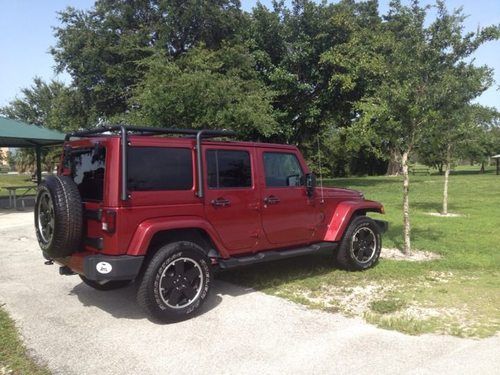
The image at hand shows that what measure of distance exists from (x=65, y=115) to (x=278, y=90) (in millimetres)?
10658

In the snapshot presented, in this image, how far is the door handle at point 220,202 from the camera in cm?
579

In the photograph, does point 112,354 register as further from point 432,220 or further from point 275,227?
point 432,220

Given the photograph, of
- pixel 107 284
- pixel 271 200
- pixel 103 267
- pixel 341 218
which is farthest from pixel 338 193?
pixel 103 267

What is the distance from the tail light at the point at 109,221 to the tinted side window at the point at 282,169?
7.04ft

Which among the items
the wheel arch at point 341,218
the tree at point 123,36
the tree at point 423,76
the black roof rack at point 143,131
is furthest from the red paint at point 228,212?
the tree at point 123,36

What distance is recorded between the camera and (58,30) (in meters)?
24.5

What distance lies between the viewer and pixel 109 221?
5066mm

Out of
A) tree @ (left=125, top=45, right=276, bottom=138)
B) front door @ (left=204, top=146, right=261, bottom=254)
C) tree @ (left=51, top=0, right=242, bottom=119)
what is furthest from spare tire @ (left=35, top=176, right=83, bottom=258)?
tree @ (left=51, top=0, right=242, bottom=119)

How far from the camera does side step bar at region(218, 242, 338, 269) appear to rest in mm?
5908

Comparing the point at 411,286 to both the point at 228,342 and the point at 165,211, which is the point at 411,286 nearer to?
the point at 228,342

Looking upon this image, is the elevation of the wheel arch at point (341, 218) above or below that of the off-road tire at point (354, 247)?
above

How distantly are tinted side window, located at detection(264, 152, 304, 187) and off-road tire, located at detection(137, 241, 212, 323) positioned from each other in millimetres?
1495

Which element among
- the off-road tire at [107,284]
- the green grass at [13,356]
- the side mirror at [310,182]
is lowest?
the green grass at [13,356]

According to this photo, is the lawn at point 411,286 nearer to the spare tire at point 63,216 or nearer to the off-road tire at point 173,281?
the off-road tire at point 173,281
